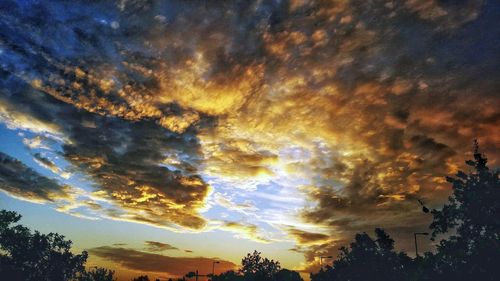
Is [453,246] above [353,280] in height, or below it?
above

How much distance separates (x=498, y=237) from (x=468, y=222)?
3.12 meters

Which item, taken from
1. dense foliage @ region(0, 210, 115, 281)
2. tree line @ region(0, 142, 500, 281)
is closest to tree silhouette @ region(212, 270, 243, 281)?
tree line @ region(0, 142, 500, 281)

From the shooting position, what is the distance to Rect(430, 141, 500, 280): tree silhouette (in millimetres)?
30797

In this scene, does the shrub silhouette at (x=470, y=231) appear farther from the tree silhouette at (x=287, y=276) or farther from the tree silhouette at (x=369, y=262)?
the tree silhouette at (x=287, y=276)

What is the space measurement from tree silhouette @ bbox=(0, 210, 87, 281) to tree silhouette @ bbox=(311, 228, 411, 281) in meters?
62.3

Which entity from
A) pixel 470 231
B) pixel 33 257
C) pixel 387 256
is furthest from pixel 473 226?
pixel 33 257

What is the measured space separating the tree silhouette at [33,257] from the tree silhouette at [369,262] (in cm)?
6233

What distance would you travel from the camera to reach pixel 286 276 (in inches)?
3433

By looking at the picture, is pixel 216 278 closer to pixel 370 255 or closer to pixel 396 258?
pixel 370 255

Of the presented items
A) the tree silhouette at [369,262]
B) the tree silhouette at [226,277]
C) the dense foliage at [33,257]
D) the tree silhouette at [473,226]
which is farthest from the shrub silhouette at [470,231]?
the dense foliage at [33,257]

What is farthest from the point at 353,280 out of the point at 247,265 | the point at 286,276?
the point at 247,265

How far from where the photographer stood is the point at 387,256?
6112 cm

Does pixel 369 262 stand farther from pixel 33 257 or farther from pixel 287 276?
pixel 33 257

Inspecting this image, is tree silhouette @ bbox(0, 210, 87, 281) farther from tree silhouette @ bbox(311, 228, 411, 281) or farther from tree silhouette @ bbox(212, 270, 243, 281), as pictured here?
tree silhouette @ bbox(311, 228, 411, 281)
